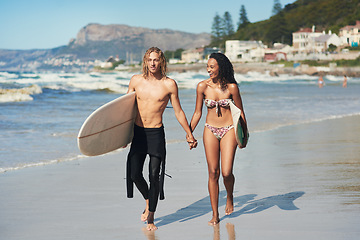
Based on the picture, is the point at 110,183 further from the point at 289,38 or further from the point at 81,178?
the point at 289,38

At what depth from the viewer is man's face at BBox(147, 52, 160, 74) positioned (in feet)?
15.2

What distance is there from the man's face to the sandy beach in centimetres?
137

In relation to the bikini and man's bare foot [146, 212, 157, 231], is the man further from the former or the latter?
the bikini

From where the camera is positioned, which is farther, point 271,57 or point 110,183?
point 271,57

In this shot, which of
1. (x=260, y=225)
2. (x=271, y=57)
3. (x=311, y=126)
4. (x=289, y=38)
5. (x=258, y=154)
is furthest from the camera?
(x=289, y=38)

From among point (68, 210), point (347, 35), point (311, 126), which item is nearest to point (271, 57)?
point (347, 35)

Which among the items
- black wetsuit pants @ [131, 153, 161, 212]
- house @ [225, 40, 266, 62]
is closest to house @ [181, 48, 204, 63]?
house @ [225, 40, 266, 62]

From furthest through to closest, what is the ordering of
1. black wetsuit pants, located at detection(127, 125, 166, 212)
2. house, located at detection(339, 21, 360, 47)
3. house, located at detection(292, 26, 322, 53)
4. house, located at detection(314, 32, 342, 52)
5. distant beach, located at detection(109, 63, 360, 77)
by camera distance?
house, located at detection(292, 26, 322, 53)
house, located at detection(314, 32, 342, 52)
house, located at detection(339, 21, 360, 47)
distant beach, located at detection(109, 63, 360, 77)
black wetsuit pants, located at detection(127, 125, 166, 212)

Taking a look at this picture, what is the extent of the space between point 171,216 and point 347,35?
11890 centimetres

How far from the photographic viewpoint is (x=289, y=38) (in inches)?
5615

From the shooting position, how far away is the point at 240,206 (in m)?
5.40

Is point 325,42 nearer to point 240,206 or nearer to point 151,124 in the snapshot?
point 240,206

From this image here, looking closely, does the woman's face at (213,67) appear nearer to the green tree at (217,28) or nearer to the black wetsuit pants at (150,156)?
the black wetsuit pants at (150,156)

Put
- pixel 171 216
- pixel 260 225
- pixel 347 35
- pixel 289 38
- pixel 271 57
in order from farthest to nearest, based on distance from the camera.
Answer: pixel 289 38 → pixel 271 57 → pixel 347 35 → pixel 171 216 → pixel 260 225
